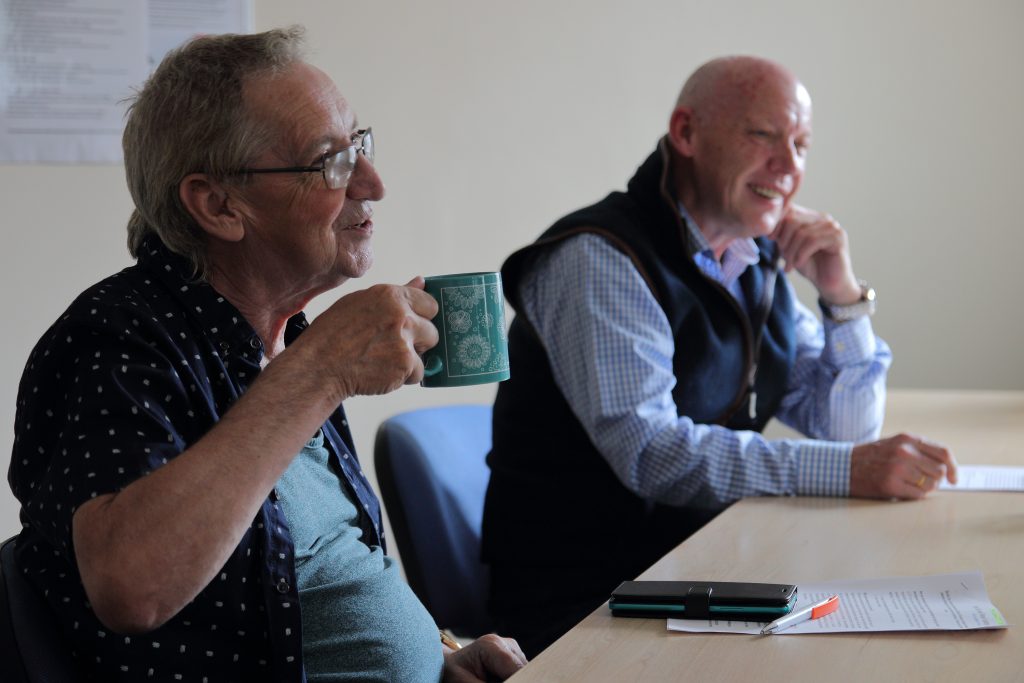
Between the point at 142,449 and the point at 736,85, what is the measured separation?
Result: 1.45 metres

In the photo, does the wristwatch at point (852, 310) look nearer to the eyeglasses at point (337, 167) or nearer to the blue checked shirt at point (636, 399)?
the blue checked shirt at point (636, 399)

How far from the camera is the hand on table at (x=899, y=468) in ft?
5.67

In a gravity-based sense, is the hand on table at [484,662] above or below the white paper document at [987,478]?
below

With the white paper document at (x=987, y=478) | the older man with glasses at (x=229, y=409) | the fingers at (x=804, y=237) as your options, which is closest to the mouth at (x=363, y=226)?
the older man with glasses at (x=229, y=409)

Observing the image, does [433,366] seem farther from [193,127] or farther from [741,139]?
[741,139]

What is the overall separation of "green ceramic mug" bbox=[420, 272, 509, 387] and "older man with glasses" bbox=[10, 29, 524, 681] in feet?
0.08

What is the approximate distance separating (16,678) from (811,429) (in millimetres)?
1689

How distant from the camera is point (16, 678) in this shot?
1042mm

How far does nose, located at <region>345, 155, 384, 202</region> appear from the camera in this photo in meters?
1.36

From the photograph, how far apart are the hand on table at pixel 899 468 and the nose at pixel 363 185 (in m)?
0.86

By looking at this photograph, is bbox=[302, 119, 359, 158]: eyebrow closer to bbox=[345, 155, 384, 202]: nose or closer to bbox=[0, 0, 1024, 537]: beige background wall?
bbox=[345, 155, 384, 202]: nose

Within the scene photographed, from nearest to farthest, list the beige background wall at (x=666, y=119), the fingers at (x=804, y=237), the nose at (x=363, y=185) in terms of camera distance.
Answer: the nose at (x=363, y=185), the fingers at (x=804, y=237), the beige background wall at (x=666, y=119)

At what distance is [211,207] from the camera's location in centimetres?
128

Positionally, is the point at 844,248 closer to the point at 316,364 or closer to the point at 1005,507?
the point at 1005,507
